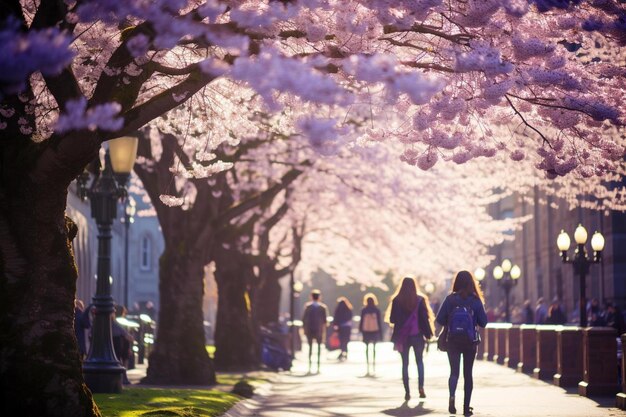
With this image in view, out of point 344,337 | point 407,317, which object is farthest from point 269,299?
point 407,317

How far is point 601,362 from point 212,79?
11.2m

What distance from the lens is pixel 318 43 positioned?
12852mm

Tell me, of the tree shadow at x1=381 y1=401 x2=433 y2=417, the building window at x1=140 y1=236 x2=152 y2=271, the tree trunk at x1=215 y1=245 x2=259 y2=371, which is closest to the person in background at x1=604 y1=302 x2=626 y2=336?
the tree trunk at x1=215 y1=245 x2=259 y2=371

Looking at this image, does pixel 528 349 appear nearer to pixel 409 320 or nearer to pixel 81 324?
pixel 81 324

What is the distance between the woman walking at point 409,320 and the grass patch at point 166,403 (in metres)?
2.77

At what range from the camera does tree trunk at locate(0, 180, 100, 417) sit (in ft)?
36.4

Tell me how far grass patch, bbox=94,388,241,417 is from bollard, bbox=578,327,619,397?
5871 millimetres

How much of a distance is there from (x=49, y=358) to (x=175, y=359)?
1320 cm

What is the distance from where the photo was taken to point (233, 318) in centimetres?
3127

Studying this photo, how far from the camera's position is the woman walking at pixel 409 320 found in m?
19.9

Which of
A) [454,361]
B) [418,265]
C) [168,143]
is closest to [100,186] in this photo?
[168,143]

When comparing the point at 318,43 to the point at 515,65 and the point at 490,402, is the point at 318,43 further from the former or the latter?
the point at 490,402

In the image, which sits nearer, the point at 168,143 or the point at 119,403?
the point at 119,403

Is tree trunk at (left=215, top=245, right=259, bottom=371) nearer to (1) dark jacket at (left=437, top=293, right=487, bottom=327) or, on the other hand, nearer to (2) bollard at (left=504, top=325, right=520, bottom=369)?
(2) bollard at (left=504, top=325, right=520, bottom=369)
